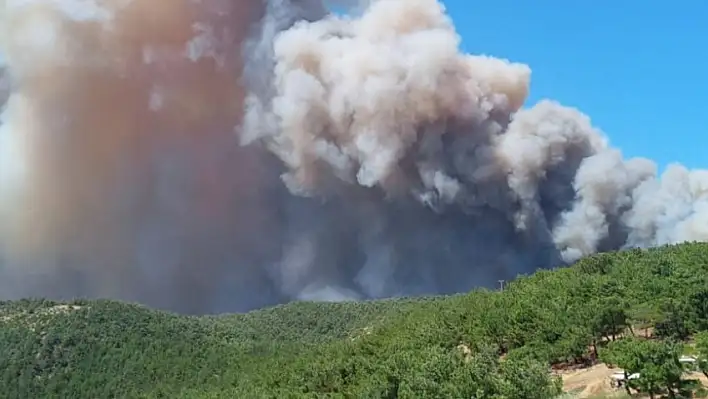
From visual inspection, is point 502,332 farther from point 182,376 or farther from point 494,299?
point 182,376

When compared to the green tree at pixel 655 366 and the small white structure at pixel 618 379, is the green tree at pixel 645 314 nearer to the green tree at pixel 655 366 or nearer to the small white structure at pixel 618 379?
the small white structure at pixel 618 379

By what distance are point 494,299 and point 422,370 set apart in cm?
1794

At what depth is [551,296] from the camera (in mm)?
34906

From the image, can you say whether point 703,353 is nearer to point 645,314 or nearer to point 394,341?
point 645,314

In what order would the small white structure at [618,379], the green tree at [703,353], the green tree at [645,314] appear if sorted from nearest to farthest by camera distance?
the green tree at [703,353] → the small white structure at [618,379] → the green tree at [645,314]

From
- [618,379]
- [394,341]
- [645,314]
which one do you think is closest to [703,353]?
[618,379]

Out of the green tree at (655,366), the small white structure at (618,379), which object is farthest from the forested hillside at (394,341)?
the small white structure at (618,379)

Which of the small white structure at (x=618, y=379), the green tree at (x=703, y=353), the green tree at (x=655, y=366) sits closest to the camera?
the green tree at (x=655, y=366)

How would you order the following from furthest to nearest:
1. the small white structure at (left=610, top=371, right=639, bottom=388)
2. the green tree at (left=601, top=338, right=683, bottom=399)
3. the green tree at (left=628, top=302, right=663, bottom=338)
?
the green tree at (left=628, top=302, right=663, bottom=338), the small white structure at (left=610, top=371, right=639, bottom=388), the green tree at (left=601, top=338, right=683, bottom=399)

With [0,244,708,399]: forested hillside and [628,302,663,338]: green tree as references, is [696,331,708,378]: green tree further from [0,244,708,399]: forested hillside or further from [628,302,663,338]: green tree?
[628,302,663,338]: green tree

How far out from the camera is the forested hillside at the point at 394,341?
20.9 meters

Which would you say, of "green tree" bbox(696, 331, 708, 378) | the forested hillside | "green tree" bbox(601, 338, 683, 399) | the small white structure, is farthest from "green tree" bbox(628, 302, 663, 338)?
"green tree" bbox(601, 338, 683, 399)

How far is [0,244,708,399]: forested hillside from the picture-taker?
20906 mm

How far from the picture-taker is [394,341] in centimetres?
3647
